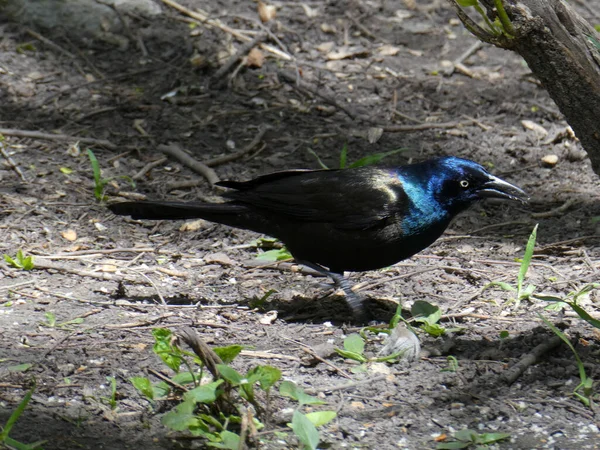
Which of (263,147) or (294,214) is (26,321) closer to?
(294,214)

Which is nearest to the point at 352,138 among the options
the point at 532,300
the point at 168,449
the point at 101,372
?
the point at 532,300

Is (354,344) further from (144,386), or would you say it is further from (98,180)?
(98,180)

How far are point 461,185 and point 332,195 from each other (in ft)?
2.04

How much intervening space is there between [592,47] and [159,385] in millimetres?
2208

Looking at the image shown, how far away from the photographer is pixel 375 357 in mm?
3465

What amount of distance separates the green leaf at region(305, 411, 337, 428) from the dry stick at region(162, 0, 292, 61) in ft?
14.6

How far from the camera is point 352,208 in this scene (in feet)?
13.4

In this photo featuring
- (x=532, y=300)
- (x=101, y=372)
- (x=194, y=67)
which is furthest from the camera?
(x=194, y=67)

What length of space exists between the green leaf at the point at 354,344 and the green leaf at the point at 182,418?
35.0 inches

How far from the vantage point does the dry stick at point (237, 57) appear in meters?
6.53

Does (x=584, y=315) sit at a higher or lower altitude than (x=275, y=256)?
higher

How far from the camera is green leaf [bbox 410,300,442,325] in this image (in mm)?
3685

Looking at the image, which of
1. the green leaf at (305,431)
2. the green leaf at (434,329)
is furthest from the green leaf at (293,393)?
the green leaf at (434,329)

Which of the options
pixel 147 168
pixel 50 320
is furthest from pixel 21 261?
pixel 147 168
